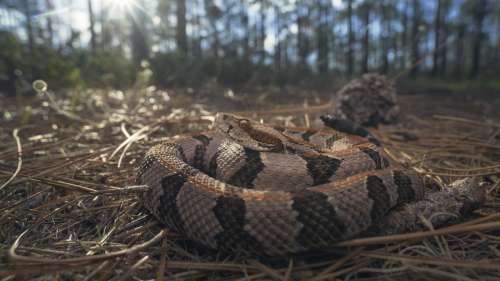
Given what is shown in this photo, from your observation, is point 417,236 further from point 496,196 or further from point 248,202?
point 496,196

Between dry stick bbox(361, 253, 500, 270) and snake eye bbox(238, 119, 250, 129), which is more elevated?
snake eye bbox(238, 119, 250, 129)

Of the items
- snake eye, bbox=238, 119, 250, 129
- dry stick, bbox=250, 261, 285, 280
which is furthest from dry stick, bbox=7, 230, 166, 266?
snake eye, bbox=238, 119, 250, 129

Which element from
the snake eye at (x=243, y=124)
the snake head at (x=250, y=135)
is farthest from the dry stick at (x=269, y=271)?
the snake eye at (x=243, y=124)

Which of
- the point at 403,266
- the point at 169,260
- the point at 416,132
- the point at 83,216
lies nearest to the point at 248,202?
the point at 169,260

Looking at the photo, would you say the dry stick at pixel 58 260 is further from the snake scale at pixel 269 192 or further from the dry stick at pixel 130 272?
the snake scale at pixel 269 192

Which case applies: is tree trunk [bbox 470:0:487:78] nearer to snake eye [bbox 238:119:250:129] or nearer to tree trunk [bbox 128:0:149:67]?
tree trunk [bbox 128:0:149:67]

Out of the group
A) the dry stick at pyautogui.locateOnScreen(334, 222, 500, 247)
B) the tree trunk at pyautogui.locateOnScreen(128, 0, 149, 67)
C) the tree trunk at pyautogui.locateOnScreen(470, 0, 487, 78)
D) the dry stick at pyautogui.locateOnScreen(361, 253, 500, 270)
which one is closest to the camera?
the dry stick at pyautogui.locateOnScreen(361, 253, 500, 270)

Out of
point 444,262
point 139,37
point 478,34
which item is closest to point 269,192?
point 444,262
